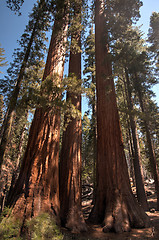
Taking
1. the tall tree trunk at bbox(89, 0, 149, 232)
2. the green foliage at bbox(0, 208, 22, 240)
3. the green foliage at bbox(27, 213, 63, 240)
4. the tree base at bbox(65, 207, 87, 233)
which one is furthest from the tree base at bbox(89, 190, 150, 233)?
the green foliage at bbox(0, 208, 22, 240)

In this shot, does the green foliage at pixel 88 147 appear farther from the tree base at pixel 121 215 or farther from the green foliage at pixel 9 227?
the green foliage at pixel 9 227

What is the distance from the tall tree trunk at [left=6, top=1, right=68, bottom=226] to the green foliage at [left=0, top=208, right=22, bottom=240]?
148mm

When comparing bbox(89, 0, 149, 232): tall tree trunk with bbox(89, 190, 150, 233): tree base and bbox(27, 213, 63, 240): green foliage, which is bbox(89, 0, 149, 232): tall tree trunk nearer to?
bbox(89, 190, 150, 233): tree base

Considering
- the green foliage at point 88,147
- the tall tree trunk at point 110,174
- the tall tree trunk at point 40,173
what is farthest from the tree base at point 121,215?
the green foliage at point 88,147

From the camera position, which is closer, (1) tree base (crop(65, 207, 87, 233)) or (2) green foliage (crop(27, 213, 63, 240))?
(2) green foliage (crop(27, 213, 63, 240))

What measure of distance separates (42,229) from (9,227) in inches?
24.0

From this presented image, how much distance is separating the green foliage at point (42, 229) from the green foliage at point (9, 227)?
23 cm

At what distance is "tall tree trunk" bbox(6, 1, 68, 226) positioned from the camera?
3.27m

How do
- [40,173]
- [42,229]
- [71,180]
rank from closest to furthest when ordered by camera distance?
[42,229] → [40,173] → [71,180]

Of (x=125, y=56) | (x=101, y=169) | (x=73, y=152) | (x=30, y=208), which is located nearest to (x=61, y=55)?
(x=125, y=56)

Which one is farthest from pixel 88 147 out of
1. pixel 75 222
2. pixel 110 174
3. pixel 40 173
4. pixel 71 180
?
pixel 40 173

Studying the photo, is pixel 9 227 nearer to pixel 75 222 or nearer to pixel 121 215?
pixel 75 222

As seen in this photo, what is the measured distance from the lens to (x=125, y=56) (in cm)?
686

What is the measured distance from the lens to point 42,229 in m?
2.57
